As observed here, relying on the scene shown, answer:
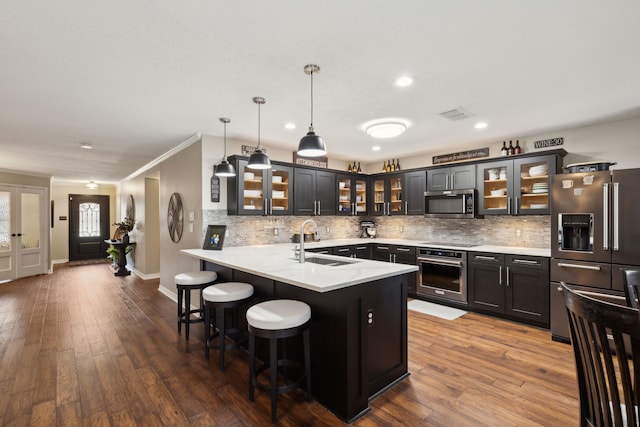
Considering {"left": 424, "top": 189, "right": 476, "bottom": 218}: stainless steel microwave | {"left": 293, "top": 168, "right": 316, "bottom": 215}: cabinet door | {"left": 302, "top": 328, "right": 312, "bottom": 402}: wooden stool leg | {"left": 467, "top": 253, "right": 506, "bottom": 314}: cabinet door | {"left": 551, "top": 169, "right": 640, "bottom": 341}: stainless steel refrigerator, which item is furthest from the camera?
{"left": 293, "top": 168, "right": 316, "bottom": 215}: cabinet door

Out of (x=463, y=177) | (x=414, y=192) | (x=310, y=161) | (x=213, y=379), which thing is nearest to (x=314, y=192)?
(x=310, y=161)

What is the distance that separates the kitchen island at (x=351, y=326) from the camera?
6.98ft

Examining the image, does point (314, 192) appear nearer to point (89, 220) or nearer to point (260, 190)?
point (260, 190)

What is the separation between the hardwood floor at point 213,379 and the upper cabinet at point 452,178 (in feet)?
6.40

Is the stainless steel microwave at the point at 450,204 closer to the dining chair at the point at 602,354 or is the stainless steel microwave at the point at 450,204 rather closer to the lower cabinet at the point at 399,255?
the lower cabinet at the point at 399,255

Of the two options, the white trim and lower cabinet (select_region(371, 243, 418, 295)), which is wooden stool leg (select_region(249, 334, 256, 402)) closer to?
the white trim

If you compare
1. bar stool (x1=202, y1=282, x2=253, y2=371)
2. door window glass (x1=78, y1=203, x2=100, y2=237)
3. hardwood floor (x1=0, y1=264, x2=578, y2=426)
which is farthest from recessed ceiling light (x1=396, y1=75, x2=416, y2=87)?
door window glass (x1=78, y1=203, x2=100, y2=237)

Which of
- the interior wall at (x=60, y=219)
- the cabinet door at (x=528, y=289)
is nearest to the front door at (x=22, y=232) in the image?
the interior wall at (x=60, y=219)

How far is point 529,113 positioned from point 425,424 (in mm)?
3353

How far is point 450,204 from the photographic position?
16.2ft

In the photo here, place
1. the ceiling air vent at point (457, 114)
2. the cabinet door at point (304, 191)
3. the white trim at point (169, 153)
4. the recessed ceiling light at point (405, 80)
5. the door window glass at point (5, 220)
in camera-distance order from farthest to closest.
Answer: the door window glass at point (5, 220), the cabinet door at point (304, 191), the white trim at point (169, 153), the ceiling air vent at point (457, 114), the recessed ceiling light at point (405, 80)

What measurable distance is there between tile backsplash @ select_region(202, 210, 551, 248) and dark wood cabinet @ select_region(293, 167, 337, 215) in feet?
1.26

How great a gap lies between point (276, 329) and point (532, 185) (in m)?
4.13

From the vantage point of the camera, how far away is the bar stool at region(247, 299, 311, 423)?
6.88ft
